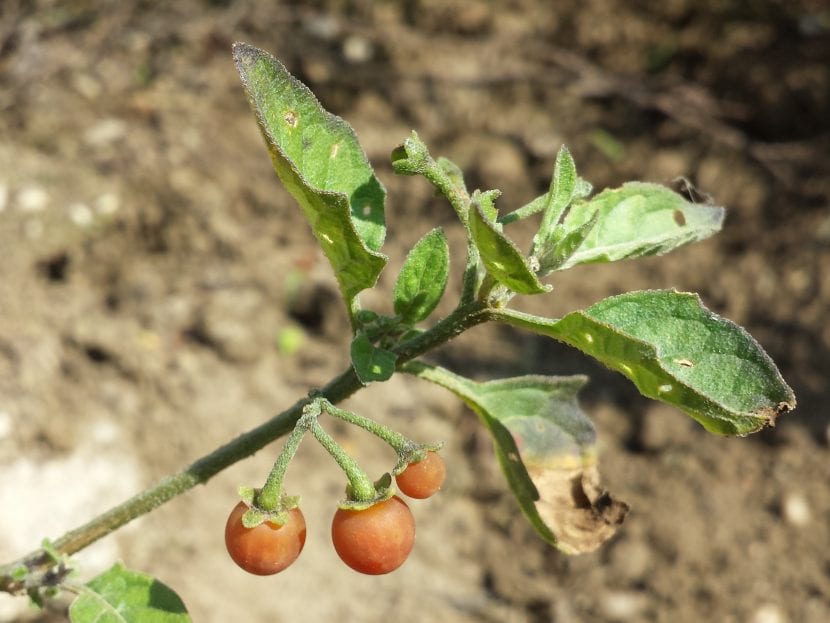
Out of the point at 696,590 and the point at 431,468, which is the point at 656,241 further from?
the point at 696,590

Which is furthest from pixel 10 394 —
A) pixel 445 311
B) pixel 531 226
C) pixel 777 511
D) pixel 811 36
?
pixel 811 36

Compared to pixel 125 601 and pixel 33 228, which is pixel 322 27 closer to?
pixel 33 228

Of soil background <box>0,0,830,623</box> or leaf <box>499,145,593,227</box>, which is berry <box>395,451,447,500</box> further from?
soil background <box>0,0,830,623</box>

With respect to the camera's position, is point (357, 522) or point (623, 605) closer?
Result: point (357, 522)

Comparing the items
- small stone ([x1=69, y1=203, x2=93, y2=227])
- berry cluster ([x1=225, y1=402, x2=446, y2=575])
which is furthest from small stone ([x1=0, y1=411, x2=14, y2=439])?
berry cluster ([x1=225, y1=402, x2=446, y2=575])

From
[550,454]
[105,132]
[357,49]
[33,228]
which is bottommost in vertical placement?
[33,228]

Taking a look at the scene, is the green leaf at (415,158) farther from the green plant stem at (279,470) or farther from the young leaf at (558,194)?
the green plant stem at (279,470)

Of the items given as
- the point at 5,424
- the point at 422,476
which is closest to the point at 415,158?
the point at 422,476
